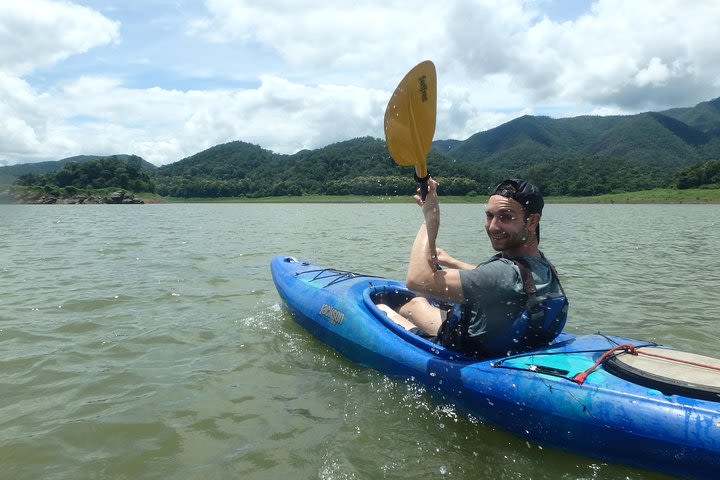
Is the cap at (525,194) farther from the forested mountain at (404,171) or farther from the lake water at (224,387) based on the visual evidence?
the forested mountain at (404,171)

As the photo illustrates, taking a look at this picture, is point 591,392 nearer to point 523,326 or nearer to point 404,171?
point 523,326

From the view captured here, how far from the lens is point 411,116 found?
4133 millimetres

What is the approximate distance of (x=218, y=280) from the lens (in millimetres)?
9844

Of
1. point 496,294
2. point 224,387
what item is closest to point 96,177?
point 224,387

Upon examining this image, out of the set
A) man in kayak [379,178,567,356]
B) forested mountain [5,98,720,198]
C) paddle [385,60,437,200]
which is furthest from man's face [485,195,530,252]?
forested mountain [5,98,720,198]

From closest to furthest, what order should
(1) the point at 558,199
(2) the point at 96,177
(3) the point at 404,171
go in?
(2) the point at 96,177
(1) the point at 558,199
(3) the point at 404,171

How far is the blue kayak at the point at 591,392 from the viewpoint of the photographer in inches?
118

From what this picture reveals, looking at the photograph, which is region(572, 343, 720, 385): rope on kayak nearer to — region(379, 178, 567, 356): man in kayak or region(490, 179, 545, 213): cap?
region(379, 178, 567, 356): man in kayak

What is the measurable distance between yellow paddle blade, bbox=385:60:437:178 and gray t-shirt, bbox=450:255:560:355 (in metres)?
1.13

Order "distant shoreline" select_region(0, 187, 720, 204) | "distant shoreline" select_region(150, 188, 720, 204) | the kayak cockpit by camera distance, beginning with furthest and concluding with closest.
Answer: "distant shoreline" select_region(0, 187, 720, 204), "distant shoreline" select_region(150, 188, 720, 204), the kayak cockpit

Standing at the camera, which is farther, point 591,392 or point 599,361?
point 599,361

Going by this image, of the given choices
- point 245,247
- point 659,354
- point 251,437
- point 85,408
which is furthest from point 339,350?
point 245,247

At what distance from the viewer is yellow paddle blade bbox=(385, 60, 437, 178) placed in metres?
4.08

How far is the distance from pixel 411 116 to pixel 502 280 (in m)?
1.58
